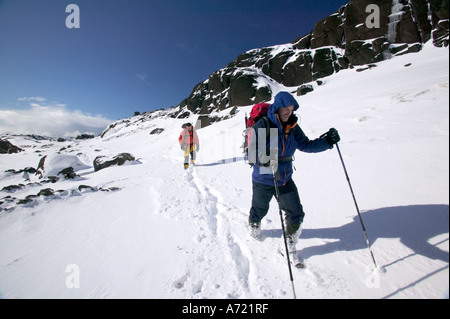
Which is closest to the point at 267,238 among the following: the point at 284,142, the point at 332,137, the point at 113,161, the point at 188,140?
Result: the point at 284,142

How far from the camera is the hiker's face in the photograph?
2.40 meters

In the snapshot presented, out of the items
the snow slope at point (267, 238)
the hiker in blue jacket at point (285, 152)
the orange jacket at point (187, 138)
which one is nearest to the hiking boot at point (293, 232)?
the hiker in blue jacket at point (285, 152)

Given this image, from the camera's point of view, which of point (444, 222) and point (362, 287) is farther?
point (444, 222)

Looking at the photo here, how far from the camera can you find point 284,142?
251 centimetres

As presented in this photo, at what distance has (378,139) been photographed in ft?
15.2

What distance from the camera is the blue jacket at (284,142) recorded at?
2.42 meters

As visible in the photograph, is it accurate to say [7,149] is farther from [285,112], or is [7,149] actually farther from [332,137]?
[332,137]

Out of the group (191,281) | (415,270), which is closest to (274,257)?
(191,281)

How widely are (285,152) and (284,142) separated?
0.14m

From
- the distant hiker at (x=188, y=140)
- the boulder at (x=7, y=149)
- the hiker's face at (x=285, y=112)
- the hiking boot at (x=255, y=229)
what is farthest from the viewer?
the boulder at (x=7, y=149)

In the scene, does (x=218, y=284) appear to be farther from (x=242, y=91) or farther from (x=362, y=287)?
(x=242, y=91)

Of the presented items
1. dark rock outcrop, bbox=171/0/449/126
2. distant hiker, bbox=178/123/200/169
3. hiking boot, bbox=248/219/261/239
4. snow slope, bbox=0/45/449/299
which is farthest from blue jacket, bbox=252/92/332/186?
dark rock outcrop, bbox=171/0/449/126

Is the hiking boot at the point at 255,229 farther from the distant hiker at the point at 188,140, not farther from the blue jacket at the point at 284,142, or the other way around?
the distant hiker at the point at 188,140
